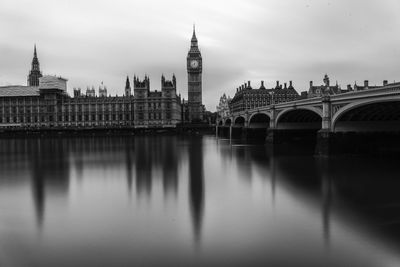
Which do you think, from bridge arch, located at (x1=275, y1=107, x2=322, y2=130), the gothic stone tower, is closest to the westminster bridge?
bridge arch, located at (x1=275, y1=107, x2=322, y2=130)

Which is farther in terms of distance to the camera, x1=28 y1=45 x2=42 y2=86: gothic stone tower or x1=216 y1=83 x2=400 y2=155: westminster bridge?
x1=28 y1=45 x2=42 y2=86: gothic stone tower

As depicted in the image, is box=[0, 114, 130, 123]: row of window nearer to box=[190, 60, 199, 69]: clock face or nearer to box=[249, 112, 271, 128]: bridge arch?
box=[190, 60, 199, 69]: clock face

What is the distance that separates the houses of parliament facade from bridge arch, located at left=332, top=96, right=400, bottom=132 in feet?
249

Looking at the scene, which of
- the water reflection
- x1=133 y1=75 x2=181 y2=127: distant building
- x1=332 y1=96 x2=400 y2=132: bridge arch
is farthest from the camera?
x1=133 y1=75 x2=181 y2=127: distant building

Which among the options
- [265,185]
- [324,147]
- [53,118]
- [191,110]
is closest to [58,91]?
[53,118]

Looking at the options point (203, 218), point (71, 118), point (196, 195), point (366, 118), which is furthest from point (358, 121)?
point (71, 118)

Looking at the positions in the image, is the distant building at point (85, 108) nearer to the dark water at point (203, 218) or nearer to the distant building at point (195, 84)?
the distant building at point (195, 84)

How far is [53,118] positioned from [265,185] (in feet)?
334

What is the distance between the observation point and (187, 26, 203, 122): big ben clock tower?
132500mm

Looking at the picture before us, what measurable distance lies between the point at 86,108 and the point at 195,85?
136ft

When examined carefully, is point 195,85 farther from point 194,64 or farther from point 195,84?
point 194,64

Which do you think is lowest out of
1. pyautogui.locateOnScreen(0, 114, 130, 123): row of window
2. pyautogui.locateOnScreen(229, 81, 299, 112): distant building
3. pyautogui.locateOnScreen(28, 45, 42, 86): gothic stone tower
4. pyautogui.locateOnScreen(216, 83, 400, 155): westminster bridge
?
pyautogui.locateOnScreen(216, 83, 400, 155): westminster bridge

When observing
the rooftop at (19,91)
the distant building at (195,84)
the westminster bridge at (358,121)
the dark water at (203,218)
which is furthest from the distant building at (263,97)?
the dark water at (203,218)

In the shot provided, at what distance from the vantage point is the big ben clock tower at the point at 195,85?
132m
